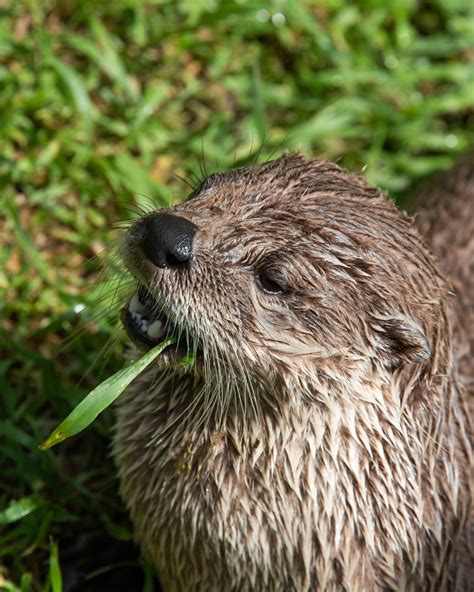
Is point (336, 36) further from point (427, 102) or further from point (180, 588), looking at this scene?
point (180, 588)

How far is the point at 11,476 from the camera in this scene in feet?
10.4

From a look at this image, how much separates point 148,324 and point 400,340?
574 mm

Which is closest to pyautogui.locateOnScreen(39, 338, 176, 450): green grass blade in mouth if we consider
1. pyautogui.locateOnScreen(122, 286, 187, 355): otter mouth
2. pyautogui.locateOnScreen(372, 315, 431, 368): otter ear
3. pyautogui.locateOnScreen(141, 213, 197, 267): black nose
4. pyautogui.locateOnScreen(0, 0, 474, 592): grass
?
pyautogui.locateOnScreen(122, 286, 187, 355): otter mouth

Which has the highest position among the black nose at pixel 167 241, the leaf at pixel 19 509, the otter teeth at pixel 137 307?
the black nose at pixel 167 241

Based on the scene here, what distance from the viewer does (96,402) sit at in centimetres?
238

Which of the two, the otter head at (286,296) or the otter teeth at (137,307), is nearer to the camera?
the otter head at (286,296)

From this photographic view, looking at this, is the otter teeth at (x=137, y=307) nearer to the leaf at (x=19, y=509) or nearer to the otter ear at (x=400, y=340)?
the otter ear at (x=400, y=340)

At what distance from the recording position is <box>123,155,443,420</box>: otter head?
7.49ft

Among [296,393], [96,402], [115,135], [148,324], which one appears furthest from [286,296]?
[115,135]

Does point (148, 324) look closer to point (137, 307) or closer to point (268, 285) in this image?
point (137, 307)

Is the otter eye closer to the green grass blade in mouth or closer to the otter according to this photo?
the otter

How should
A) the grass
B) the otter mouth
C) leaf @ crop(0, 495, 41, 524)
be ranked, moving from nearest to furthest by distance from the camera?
the otter mouth, leaf @ crop(0, 495, 41, 524), the grass

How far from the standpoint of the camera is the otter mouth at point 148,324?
7.77 ft

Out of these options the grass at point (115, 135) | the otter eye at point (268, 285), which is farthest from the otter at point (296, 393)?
the grass at point (115, 135)
